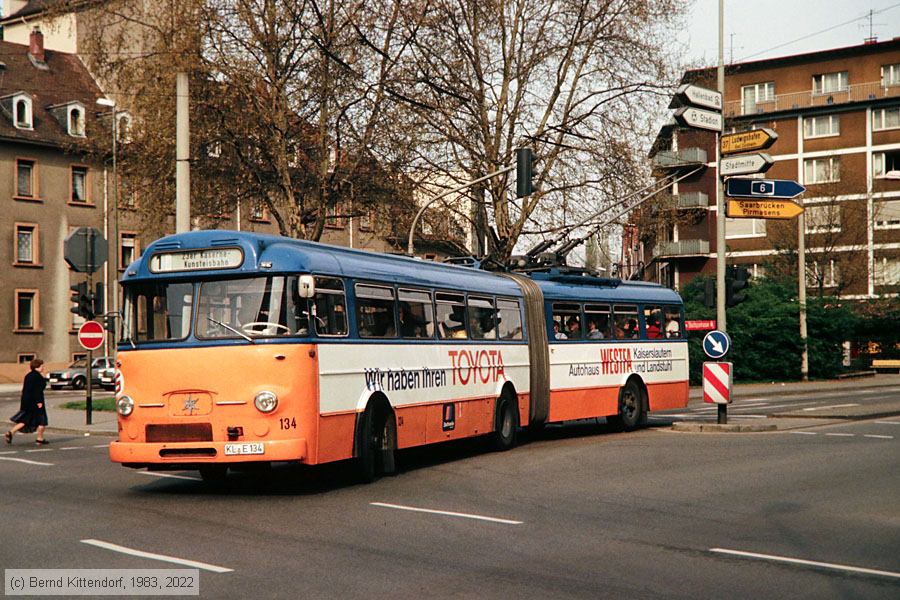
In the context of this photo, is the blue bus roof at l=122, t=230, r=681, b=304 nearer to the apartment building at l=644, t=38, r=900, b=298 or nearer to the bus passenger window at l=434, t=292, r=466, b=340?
the bus passenger window at l=434, t=292, r=466, b=340

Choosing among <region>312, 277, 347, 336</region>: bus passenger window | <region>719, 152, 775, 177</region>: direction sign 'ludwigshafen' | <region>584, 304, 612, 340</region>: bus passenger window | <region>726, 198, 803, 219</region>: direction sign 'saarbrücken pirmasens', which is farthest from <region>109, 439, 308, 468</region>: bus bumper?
<region>719, 152, 775, 177</region>: direction sign 'ludwigshafen'

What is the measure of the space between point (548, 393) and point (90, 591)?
42.8 ft

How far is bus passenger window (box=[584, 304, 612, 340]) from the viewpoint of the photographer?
2130 cm

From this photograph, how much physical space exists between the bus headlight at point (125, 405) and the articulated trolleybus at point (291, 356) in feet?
0.06

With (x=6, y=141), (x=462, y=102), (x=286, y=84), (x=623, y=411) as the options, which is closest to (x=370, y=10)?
(x=286, y=84)

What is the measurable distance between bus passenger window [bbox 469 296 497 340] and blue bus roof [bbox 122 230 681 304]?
0.20m

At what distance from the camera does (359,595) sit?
24.0 feet

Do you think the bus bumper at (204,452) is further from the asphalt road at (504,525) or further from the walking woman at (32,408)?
the walking woman at (32,408)

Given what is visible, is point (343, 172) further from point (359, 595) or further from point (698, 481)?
point (359, 595)

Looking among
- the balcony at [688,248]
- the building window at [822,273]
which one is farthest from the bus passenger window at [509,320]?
the balcony at [688,248]

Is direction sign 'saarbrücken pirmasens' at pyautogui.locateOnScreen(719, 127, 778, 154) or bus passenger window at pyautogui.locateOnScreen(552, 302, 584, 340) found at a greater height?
direction sign 'saarbrücken pirmasens' at pyautogui.locateOnScreen(719, 127, 778, 154)

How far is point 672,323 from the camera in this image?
77.6ft

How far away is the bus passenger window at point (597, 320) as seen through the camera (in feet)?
69.9

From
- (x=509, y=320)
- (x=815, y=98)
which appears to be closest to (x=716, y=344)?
(x=509, y=320)
